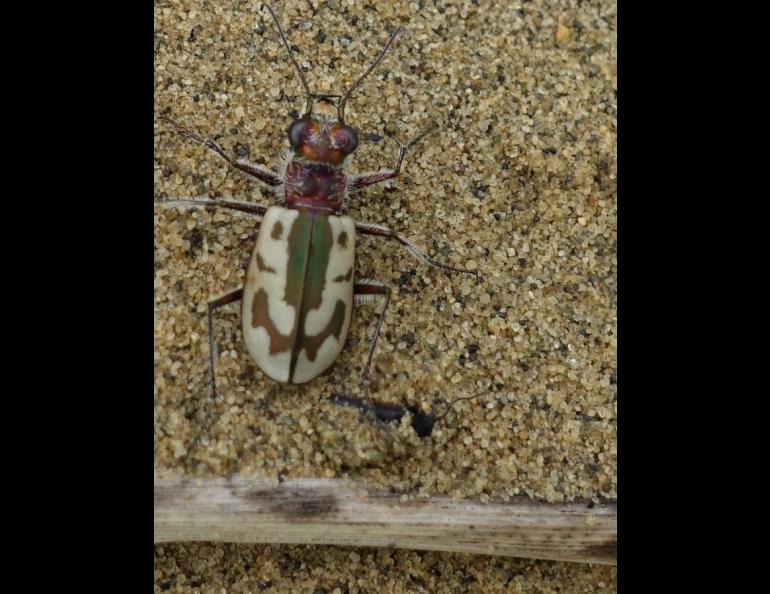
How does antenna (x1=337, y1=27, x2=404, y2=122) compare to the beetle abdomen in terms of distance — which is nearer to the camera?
the beetle abdomen

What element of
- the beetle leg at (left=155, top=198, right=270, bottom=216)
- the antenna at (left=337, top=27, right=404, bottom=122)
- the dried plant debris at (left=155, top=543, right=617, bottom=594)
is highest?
the antenna at (left=337, top=27, right=404, bottom=122)

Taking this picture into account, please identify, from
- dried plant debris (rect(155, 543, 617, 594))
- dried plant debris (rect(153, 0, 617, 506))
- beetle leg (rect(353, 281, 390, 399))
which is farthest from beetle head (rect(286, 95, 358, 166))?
dried plant debris (rect(155, 543, 617, 594))

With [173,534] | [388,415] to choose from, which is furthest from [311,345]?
[173,534]

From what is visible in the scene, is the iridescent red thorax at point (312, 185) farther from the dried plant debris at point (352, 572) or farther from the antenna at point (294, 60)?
the dried plant debris at point (352, 572)

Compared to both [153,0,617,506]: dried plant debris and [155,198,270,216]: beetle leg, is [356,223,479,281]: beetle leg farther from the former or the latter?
[155,198,270,216]: beetle leg

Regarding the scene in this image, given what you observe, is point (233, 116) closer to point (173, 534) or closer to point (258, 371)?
point (258, 371)

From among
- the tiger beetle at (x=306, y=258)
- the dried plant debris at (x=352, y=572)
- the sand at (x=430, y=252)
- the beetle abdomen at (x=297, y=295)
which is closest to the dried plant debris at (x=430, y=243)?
the sand at (x=430, y=252)
